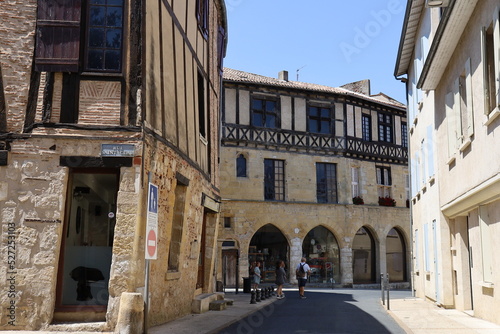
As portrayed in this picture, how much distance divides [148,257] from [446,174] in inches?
333

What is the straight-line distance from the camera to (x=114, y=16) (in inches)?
384

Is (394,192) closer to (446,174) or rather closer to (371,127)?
(371,127)

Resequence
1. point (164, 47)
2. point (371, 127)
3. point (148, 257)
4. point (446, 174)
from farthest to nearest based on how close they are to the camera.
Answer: point (371, 127)
point (446, 174)
point (164, 47)
point (148, 257)

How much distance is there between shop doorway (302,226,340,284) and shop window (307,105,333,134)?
15.3ft

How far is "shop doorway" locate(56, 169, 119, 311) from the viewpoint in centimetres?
931

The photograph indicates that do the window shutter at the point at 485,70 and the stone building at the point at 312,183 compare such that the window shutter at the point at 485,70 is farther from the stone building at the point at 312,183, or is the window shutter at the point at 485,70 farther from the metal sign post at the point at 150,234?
the stone building at the point at 312,183

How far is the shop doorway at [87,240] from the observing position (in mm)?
9312

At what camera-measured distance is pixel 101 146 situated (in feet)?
30.3

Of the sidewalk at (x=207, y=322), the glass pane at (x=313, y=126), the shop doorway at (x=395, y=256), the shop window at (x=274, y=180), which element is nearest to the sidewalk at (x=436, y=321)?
the sidewalk at (x=207, y=322)

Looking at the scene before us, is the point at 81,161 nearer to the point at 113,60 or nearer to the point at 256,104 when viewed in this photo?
the point at 113,60

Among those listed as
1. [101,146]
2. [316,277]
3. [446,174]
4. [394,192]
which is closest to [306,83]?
[394,192]

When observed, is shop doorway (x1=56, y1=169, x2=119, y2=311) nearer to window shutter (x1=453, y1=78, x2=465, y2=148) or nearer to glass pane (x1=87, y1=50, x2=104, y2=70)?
glass pane (x1=87, y1=50, x2=104, y2=70)

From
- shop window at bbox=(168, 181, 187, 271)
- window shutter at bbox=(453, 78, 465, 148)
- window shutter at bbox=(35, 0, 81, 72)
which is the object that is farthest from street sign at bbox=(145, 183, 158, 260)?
window shutter at bbox=(453, 78, 465, 148)

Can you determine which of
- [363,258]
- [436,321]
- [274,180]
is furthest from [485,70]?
[363,258]
